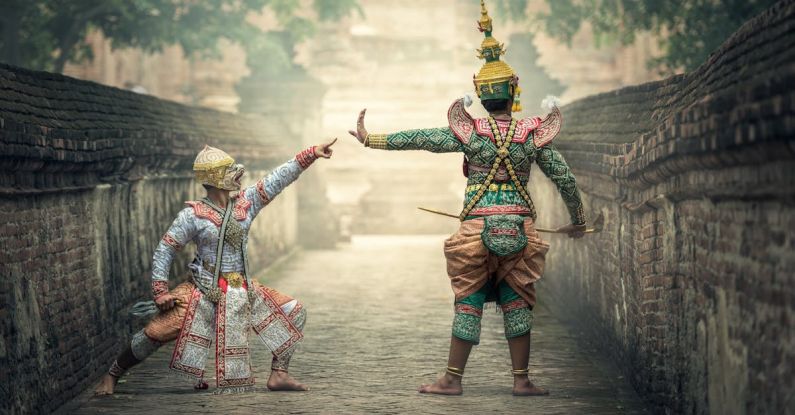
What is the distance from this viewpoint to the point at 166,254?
7.32 meters

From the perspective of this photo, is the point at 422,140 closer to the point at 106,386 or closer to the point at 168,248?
the point at 168,248

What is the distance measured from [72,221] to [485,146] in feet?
8.67

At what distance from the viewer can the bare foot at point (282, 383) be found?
7.46 metres

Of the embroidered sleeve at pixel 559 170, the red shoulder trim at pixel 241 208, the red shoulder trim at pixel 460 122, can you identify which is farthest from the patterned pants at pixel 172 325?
the embroidered sleeve at pixel 559 170

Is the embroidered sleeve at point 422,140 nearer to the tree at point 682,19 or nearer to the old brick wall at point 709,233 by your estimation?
the old brick wall at point 709,233

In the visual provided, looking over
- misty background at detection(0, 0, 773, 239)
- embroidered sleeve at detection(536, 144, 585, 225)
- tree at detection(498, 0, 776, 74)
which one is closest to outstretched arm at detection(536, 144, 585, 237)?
embroidered sleeve at detection(536, 144, 585, 225)

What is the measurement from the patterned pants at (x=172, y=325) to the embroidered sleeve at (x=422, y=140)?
1117 millimetres

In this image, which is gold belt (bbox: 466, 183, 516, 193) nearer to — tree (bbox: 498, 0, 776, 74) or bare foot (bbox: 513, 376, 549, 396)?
bare foot (bbox: 513, 376, 549, 396)

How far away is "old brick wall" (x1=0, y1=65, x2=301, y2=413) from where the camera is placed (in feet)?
21.6

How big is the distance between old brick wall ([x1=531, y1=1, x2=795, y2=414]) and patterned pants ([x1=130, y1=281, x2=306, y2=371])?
6.87 feet

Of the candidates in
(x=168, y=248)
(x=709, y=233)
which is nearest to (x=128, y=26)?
(x=168, y=248)

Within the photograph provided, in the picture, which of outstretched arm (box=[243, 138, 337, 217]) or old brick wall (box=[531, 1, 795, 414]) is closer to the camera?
old brick wall (box=[531, 1, 795, 414])

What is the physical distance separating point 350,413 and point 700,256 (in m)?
2.07

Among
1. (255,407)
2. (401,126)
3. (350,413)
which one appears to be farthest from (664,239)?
(401,126)
